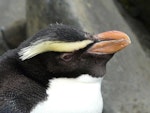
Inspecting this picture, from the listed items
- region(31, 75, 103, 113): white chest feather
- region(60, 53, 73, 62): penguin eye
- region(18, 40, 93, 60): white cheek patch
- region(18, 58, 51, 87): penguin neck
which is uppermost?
region(18, 40, 93, 60): white cheek patch

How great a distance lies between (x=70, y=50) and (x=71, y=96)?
20cm

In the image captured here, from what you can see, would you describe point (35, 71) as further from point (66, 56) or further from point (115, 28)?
point (115, 28)

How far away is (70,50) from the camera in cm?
240

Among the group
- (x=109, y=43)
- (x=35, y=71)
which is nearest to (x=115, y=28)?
(x=109, y=43)

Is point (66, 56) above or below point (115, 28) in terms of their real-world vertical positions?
above

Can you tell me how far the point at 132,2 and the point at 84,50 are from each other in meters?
1.48

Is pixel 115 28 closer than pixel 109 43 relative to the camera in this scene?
No

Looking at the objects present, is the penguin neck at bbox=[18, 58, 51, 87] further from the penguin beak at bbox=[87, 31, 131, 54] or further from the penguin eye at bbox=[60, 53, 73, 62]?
the penguin beak at bbox=[87, 31, 131, 54]

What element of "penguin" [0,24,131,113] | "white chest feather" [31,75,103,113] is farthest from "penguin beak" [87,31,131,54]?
"white chest feather" [31,75,103,113]

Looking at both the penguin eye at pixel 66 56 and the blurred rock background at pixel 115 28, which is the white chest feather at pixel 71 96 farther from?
the blurred rock background at pixel 115 28

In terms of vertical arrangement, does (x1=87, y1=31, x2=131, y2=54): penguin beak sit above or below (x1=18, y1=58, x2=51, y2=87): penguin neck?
above

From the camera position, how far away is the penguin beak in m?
2.44

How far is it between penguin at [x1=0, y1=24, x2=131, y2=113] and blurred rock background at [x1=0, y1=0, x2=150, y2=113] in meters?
0.58

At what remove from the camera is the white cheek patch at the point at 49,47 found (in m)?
2.36
